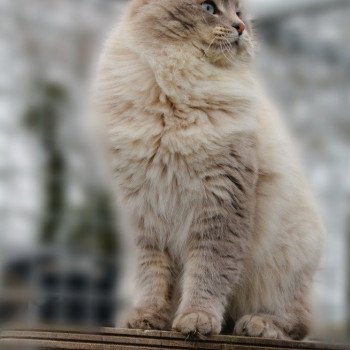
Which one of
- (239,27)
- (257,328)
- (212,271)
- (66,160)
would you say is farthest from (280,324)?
(66,160)

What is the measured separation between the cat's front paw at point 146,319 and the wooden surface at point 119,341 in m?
0.14

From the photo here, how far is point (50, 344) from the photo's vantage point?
57.5 inches

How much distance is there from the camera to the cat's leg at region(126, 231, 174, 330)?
5.36ft

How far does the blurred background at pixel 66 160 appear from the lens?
121 inches

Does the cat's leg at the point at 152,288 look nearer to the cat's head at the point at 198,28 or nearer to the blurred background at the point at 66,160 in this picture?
the cat's head at the point at 198,28

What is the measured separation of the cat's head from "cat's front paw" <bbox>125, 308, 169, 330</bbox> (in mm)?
499

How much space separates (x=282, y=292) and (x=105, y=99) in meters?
0.52

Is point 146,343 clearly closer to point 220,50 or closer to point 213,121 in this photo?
point 213,121

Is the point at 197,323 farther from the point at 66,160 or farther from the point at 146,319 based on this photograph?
the point at 66,160

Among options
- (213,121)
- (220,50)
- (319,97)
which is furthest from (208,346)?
(319,97)

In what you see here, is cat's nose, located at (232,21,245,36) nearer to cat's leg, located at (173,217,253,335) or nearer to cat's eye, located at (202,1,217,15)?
cat's eye, located at (202,1,217,15)

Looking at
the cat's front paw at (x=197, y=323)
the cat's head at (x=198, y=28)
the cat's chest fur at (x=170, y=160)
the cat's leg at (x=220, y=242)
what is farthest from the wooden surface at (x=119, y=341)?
the cat's head at (x=198, y=28)

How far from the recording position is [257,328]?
1677 millimetres

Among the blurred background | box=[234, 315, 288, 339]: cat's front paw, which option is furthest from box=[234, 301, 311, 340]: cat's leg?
the blurred background
